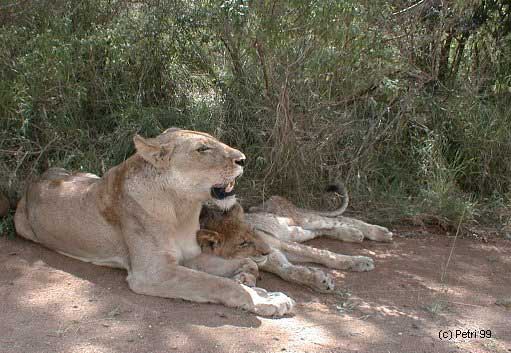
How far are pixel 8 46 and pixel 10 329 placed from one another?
10.6ft

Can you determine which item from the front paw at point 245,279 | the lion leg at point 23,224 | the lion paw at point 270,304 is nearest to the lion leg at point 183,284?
the lion paw at point 270,304

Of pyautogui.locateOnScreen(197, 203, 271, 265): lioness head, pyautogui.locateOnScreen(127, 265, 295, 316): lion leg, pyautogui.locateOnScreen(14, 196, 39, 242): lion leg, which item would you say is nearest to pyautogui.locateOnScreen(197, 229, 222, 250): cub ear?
pyautogui.locateOnScreen(197, 203, 271, 265): lioness head

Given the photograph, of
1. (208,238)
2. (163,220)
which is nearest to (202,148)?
(163,220)

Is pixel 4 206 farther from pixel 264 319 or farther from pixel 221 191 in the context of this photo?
pixel 264 319

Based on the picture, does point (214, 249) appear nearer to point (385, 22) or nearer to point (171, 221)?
point (171, 221)

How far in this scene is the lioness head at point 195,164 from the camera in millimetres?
4383

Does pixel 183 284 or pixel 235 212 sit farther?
pixel 235 212

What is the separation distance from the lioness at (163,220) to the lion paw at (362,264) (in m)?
0.86

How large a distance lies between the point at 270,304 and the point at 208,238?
2.70 ft

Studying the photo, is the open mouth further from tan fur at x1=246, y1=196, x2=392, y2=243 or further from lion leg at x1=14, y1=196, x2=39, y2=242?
lion leg at x1=14, y1=196, x2=39, y2=242

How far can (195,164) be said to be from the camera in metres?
4.40

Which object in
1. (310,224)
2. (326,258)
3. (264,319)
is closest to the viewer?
(264,319)

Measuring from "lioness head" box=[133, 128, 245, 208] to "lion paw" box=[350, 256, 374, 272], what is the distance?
1.17 metres

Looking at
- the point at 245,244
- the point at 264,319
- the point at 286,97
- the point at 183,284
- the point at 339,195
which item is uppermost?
the point at 286,97
